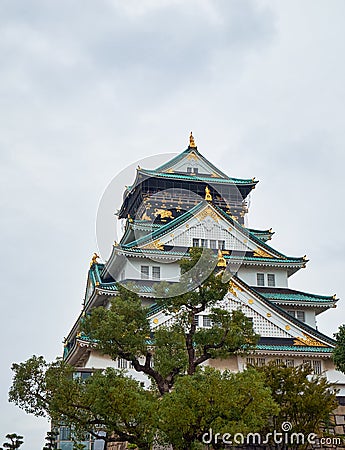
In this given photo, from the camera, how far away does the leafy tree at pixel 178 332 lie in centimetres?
1841

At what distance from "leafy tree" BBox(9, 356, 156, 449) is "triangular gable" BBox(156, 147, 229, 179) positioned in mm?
27423

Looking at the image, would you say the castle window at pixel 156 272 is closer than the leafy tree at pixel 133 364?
No

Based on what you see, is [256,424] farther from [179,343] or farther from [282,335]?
[282,335]

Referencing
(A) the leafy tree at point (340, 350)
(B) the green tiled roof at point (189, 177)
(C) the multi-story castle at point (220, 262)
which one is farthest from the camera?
(B) the green tiled roof at point (189, 177)

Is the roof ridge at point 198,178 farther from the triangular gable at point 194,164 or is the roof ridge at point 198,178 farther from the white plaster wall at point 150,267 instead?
the white plaster wall at point 150,267

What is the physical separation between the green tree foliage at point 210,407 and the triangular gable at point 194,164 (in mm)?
28844

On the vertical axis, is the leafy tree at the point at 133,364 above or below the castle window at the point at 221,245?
below

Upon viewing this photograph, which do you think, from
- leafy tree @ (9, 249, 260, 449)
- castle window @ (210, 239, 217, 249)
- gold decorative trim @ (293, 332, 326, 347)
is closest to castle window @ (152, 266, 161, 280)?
castle window @ (210, 239, 217, 249)

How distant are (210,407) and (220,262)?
55.9 feet

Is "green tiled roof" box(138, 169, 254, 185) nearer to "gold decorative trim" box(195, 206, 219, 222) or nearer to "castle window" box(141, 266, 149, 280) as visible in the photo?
"gold decorative trim" box(195, 206, 219, 222)

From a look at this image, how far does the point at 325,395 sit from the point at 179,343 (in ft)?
23.5

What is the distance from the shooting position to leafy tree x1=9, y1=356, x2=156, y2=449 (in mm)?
16438

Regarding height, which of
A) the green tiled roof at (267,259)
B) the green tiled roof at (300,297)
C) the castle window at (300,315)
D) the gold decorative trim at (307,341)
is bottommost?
the gold decorative trim at (307,341)

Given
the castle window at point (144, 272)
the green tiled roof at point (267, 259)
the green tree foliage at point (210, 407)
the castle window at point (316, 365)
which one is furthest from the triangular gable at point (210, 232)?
the green tree foliage at point (210, 407)
